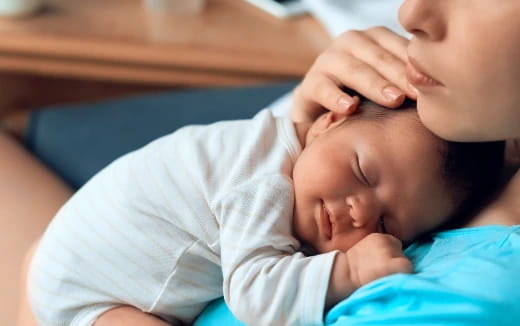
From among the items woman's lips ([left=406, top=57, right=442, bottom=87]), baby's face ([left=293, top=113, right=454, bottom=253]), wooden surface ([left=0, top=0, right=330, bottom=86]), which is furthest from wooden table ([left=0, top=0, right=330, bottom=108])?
woman's lips ([left=406, top=57, right=442, bottom=87])

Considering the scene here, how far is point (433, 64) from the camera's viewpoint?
683mm

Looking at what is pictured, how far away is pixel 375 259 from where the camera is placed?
2.43 ft

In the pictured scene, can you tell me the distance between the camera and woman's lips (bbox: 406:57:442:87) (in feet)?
2.29

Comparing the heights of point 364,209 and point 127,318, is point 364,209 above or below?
above

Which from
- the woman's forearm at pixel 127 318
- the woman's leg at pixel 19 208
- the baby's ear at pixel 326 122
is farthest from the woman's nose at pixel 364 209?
the woman's leg at pixel 19 208

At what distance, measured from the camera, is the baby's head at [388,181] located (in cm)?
81

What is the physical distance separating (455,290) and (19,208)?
728 millimetres

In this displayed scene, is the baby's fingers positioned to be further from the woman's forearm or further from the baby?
the woman's forearm

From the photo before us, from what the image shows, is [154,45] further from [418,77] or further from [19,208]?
[418,77]

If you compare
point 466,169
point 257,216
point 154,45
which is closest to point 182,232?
point 257,216

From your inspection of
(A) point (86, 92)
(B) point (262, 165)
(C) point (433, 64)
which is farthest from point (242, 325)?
(A) point (86, 92)

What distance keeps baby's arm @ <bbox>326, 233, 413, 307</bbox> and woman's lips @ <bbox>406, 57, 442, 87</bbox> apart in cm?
16

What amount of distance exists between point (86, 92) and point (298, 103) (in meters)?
1.06

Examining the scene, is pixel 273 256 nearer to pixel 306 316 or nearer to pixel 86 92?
pixel 306 316
